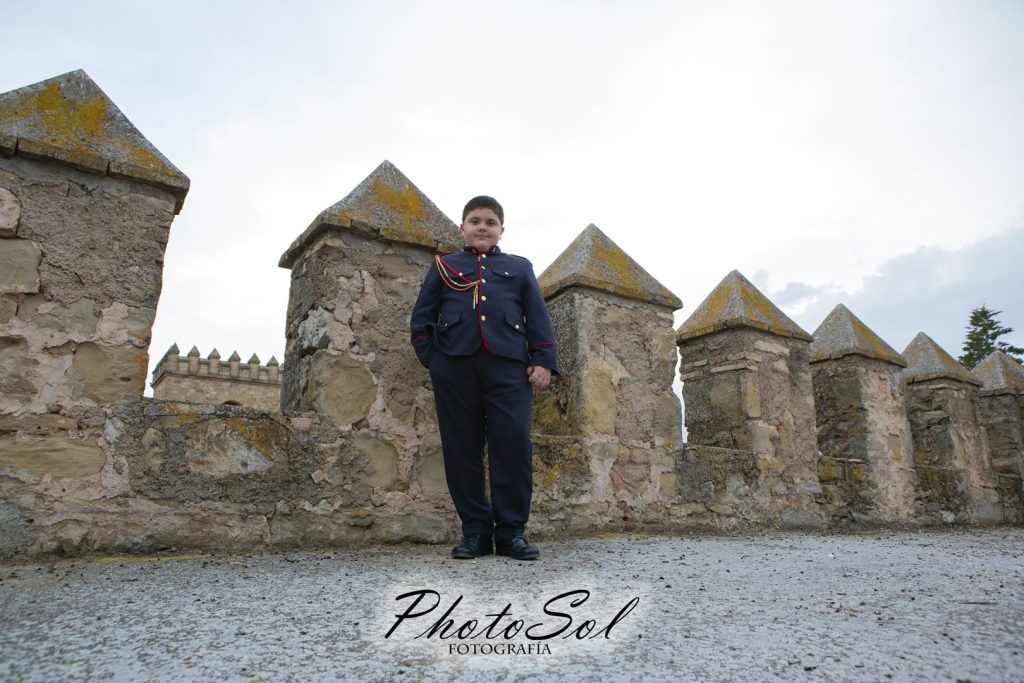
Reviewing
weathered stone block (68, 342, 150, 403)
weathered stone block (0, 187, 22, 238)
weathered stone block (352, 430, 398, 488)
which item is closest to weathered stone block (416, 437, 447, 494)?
weathered stone block (352, 430, 398, 488)

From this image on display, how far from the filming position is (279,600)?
1.97 meters

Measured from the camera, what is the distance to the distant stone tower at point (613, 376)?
3941 millimetres

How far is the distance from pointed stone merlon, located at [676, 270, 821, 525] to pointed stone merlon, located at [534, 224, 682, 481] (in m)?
0.71

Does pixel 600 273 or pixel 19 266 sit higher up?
pixel 600 273

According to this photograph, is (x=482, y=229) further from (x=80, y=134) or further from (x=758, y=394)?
(x=758, y=394)

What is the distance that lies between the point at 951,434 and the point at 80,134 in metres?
7.31

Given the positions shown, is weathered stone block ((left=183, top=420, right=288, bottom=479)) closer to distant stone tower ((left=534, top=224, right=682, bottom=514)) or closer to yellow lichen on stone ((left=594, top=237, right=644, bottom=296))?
distant stone tower ((left=534, top=224, right=682, bottom=514))

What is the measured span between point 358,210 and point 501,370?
1203mm

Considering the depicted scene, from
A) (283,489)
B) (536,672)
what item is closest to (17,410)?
(283,489)

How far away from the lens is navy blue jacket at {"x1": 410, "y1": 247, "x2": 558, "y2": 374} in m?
3.11

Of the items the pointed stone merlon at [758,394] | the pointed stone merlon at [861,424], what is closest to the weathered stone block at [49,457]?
the pointed stone merlon at [758,394]

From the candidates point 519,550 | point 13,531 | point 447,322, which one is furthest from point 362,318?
point 13,531

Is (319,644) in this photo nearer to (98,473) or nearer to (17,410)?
(98,473)

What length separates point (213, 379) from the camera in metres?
21.9
